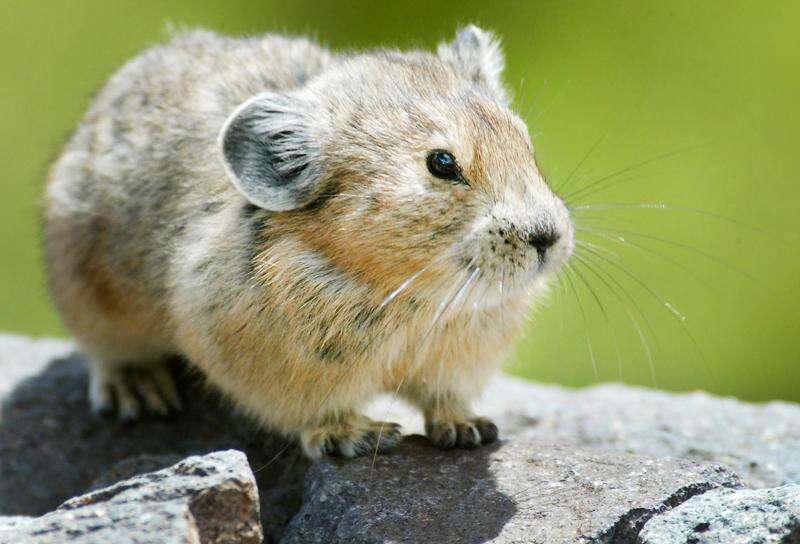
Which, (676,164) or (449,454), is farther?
(676,164)

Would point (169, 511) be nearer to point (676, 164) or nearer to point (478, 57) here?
point (478, 57)

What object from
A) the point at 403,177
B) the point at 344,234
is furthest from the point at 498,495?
the point at 403,177

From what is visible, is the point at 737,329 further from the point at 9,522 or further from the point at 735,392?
the point at 9,522

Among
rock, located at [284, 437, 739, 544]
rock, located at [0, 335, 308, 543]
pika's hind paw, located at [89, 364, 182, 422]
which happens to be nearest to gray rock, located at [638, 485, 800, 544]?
rock, located at [284, 437, 739, 544]

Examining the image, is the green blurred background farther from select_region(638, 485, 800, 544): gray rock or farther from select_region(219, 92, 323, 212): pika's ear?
select_region(638, 485, 800, 544): gray rock

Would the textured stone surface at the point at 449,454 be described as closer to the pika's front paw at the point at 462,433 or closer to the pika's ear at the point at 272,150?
the pika's front paw at the point at 462,433

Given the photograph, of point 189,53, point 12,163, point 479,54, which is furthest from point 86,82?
point 479,54
